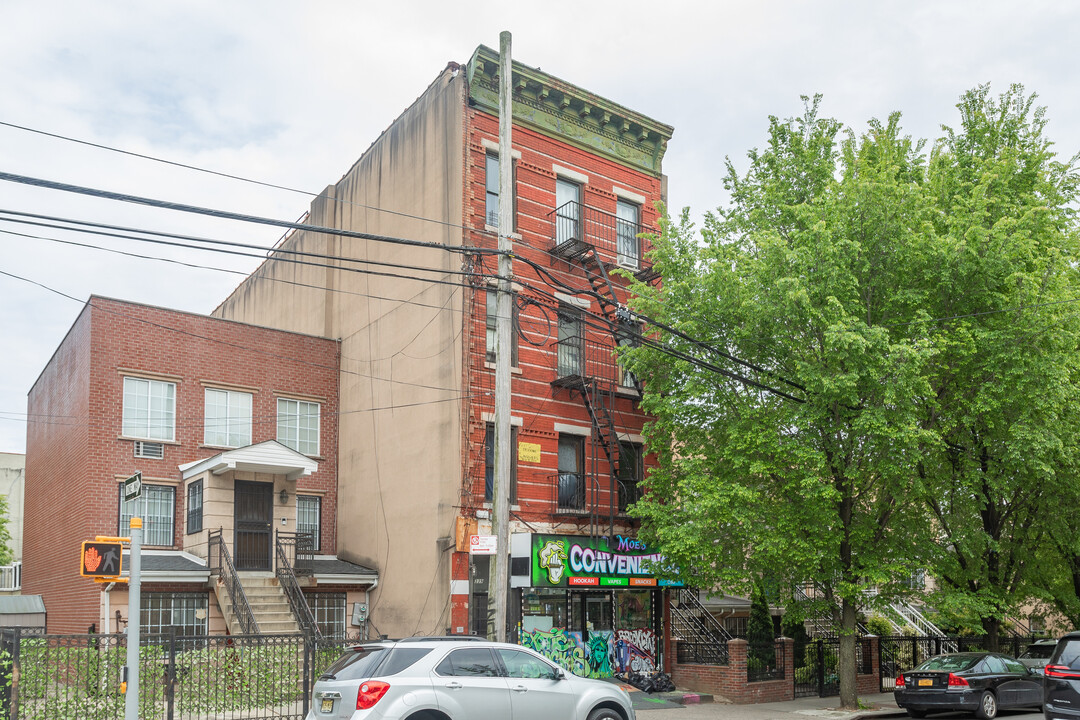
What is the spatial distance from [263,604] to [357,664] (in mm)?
11460

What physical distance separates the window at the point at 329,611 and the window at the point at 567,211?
1115 cm

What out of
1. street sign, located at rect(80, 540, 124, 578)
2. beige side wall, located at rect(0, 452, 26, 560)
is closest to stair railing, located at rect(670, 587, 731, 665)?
street sign, located at rect(80, 540, 124, 578)

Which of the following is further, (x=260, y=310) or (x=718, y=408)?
(x=260, y=310)

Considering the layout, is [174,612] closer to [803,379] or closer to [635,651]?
[635,651]

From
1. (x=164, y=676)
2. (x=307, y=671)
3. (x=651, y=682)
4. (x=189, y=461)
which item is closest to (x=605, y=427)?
(x=651, y=682)

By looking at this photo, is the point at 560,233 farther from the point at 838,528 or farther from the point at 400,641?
the point at 400,641

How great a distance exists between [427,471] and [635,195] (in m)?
10.4

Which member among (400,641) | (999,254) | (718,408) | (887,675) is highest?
(999,254)

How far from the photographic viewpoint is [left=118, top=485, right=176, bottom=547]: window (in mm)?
24875

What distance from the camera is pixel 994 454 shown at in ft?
74.8

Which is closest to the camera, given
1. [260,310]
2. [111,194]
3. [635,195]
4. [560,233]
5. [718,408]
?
[111,194]

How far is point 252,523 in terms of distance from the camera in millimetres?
24562

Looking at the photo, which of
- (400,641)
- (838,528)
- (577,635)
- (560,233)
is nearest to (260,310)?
(560,233)

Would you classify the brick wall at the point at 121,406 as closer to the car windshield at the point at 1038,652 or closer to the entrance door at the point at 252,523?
the entrance door at the point at 252,523
